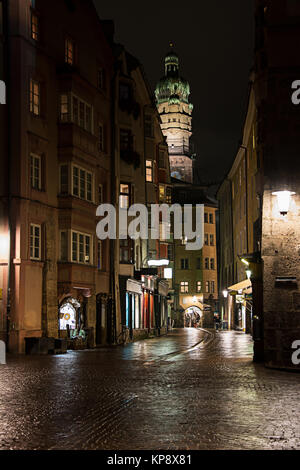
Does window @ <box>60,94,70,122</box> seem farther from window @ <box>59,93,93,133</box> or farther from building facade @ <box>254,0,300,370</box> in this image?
building facade @ <box>254,0,300,370</box>

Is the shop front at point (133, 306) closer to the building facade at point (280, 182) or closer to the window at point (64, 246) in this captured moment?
the window at point (64, 246)

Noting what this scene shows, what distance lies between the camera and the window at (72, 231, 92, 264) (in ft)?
108

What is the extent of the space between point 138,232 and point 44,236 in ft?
50.0

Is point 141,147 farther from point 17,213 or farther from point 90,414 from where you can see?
point 90,414

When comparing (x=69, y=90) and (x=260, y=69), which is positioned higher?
(x=69, y=90)

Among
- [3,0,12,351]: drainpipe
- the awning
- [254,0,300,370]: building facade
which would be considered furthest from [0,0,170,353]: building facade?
[254,0,300,370]: building facade

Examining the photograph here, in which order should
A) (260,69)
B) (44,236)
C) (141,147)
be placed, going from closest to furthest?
1. (260,69)
2. (44,236)
3. (141,147)

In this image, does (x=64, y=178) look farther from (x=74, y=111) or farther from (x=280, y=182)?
(x=280, y=182)

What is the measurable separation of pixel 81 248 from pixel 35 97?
7324 millimetres

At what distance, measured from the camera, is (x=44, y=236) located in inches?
1215

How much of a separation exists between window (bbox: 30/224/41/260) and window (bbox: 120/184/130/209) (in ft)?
38.7

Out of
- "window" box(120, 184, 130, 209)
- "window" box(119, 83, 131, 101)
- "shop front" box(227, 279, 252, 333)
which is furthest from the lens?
"shop front" box(227, 279, 252, 333)

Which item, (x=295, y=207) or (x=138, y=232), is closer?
(x=295, y=207)
